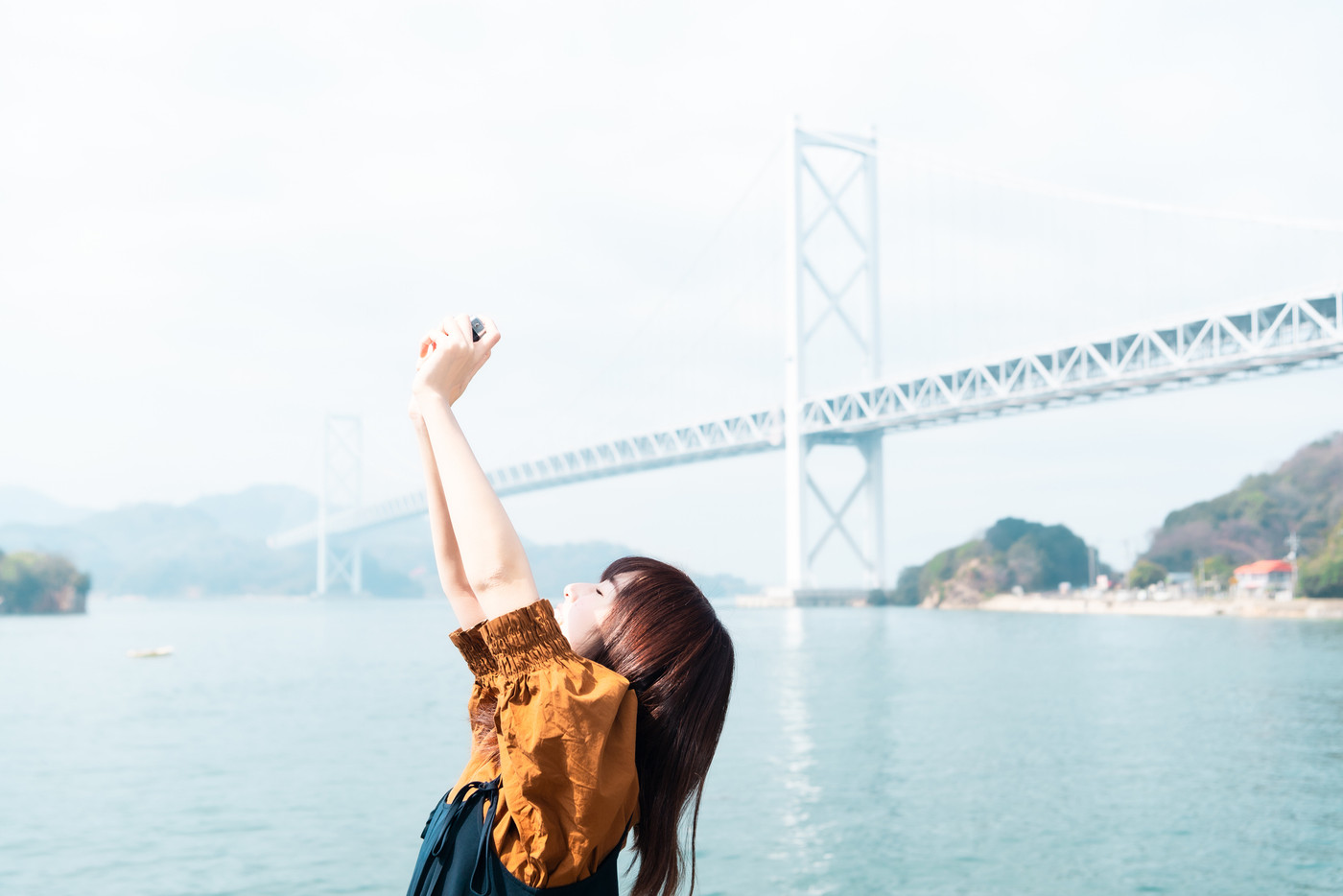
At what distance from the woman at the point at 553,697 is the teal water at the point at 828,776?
0.35 metres

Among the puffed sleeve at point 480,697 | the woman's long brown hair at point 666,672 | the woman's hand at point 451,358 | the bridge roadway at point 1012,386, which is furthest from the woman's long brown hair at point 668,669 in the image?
the bridge roadway at point 1012,386

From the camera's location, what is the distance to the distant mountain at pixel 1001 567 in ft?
147

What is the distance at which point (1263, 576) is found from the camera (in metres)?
37.6

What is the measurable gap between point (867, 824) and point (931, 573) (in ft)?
130

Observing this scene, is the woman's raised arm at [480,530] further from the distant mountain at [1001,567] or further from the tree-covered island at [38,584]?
the tree-covered island at [38,584]

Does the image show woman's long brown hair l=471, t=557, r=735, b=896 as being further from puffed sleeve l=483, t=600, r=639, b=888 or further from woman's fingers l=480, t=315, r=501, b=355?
woman's fingers l=480, t=315, r=501, b=355

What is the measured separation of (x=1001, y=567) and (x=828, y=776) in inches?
1506

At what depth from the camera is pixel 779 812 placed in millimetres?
7777

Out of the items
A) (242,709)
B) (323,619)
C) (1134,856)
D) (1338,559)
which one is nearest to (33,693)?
(242,709)

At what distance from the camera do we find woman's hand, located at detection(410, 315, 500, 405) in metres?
0.84

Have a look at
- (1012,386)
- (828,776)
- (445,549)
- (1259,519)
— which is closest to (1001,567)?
(1259,519)

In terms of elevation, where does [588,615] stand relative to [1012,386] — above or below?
below

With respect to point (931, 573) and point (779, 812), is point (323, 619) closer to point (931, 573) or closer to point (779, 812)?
point (931, 573)

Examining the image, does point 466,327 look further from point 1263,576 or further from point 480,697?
point 1263,576
